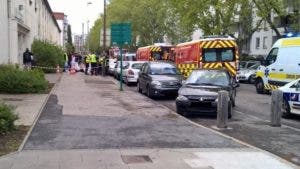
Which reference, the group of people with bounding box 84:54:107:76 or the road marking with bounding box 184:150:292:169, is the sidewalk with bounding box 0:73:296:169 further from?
the group of people with bounding box 84:54:107:76

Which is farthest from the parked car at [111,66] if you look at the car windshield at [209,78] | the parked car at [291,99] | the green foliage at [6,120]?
the green foliage at [6,120]

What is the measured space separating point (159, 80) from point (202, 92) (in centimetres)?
621

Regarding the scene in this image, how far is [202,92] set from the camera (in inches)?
640

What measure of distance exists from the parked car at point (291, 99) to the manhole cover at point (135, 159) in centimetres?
793

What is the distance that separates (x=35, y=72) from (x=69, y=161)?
14.3m

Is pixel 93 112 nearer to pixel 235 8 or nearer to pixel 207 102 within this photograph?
pixel 207 102

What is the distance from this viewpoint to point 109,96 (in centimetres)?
2164

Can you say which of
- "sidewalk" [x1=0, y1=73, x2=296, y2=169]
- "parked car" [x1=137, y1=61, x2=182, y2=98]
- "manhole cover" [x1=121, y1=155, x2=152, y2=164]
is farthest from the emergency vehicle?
"manhole cover" [x1=121, y1=155, x2=152, y2=164]

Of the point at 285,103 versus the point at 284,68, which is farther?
the point at 284,68

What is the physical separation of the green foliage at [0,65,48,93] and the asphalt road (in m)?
5.35

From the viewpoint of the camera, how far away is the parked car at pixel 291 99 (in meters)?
16.1

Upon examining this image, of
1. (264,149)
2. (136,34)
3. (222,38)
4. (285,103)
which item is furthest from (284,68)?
(136,34)

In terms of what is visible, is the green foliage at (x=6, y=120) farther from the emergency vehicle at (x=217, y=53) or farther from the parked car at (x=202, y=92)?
the emergency vehicle at (x=217, y=53)

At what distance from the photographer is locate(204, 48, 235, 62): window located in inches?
1078
